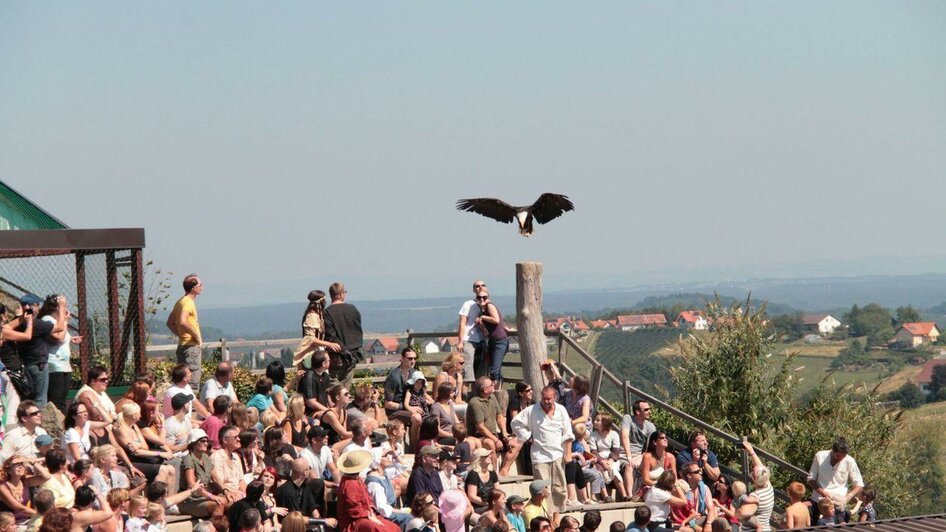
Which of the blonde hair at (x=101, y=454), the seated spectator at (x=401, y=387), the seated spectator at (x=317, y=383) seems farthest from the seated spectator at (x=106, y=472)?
the seated spectator at (x=401, y=387)

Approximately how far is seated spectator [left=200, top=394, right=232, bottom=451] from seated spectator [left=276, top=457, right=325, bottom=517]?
1.26 metres

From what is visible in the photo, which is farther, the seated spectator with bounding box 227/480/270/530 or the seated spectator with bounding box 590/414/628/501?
the seated spectator with bounding box 590/414/628/501

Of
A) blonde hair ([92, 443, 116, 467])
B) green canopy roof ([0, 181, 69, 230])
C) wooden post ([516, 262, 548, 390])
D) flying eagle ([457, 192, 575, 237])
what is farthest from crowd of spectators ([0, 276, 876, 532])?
green canopy roof ([0, 181, 69, 230])

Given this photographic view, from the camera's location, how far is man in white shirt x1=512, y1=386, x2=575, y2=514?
14055 millimetres

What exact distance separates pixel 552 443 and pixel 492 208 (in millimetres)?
4477

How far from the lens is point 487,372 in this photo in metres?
16.5

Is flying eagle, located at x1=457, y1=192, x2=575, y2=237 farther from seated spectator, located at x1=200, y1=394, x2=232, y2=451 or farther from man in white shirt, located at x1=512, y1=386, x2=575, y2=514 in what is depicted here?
seated spectator, located at x1=200, y1=394, x2=232, y2=451

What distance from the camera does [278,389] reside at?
1416 cm

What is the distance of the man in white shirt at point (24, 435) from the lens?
431 inches

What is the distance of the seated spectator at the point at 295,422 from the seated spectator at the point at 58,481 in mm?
2587

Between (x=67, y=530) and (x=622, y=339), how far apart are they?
148 m

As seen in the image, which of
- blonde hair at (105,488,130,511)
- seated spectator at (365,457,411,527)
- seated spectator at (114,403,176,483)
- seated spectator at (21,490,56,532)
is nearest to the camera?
seated spectator at (21,490,56,532)

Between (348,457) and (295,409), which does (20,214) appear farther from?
(348,457)

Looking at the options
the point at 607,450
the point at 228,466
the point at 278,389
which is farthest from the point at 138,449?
the point at 607,450
